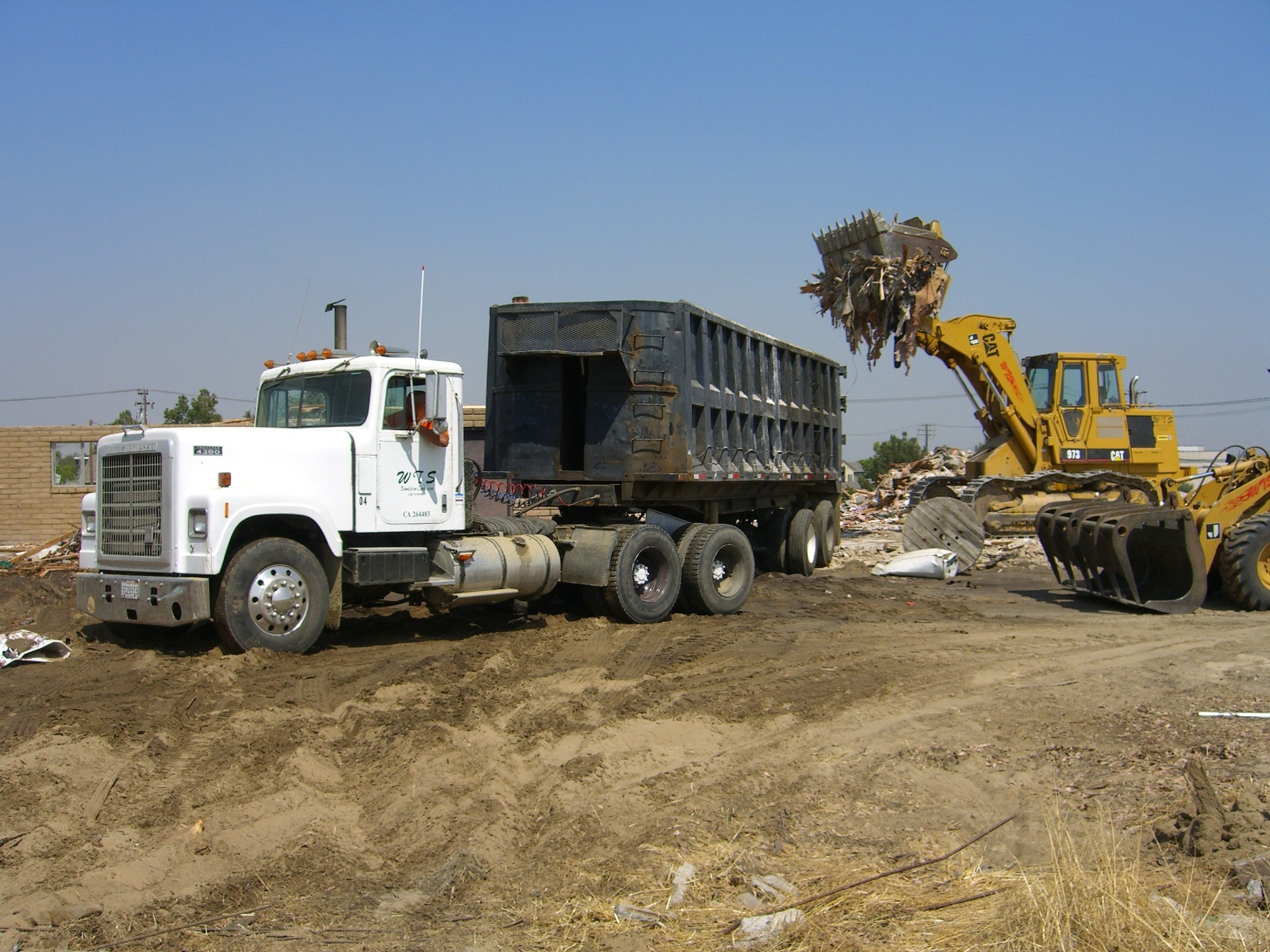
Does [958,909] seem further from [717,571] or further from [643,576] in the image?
[717,571]

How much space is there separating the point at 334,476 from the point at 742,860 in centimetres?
564

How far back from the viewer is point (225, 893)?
453 centimetres

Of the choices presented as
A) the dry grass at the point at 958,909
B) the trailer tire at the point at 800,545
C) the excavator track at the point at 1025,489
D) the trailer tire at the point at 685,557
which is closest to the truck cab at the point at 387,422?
the trailer tire at the point at 685,557

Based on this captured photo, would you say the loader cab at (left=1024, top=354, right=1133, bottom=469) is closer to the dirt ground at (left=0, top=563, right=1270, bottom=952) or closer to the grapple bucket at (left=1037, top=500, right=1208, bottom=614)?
the grapple bucket at (left=1037, top=500, right=1208, bottom=614)

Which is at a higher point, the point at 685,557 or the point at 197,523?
the point at 197,523

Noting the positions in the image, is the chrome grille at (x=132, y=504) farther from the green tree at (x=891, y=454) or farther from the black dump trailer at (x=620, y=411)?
the green tree at (x=891, y=454)

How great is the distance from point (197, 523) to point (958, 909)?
6.40 metres

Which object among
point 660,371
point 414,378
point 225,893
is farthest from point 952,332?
point 225,893

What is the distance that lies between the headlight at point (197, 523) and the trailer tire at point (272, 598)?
0.33 metres

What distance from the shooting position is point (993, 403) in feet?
62.7

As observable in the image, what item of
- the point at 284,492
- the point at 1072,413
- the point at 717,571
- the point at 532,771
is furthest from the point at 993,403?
the point at 532,771

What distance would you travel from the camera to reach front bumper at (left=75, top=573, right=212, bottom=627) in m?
8.13

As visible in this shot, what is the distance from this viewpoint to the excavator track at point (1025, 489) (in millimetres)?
17766

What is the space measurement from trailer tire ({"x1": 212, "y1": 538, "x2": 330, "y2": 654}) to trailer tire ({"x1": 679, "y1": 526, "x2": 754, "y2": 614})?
4556 millimetres
